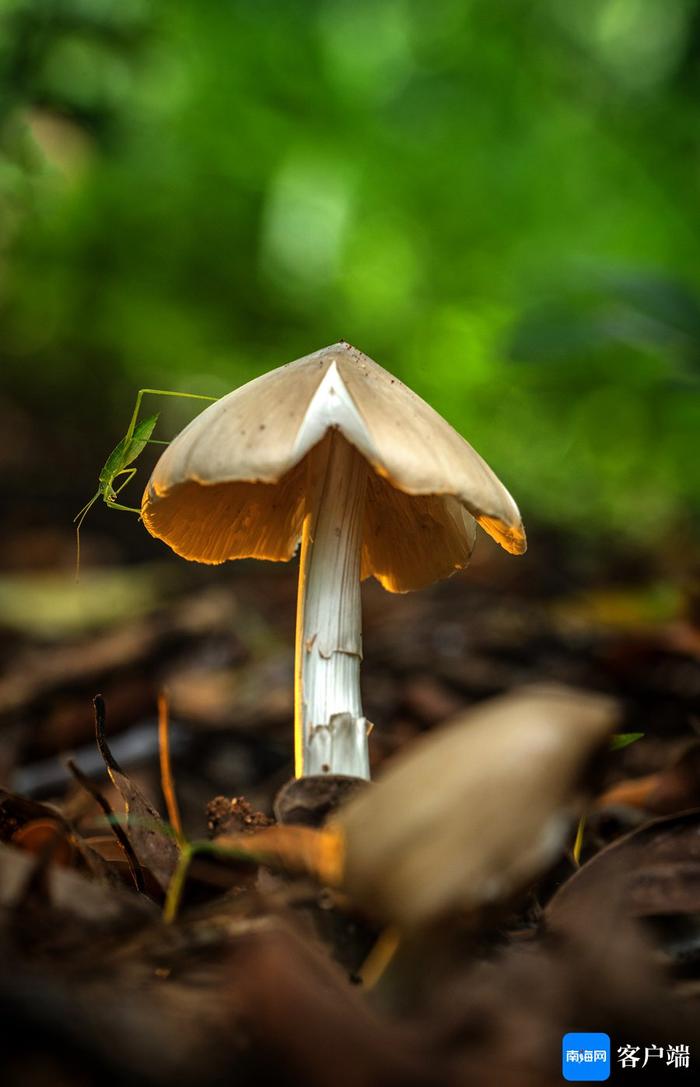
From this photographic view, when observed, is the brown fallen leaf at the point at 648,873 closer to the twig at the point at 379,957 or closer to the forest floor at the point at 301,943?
the forest floor at the point at 301,943

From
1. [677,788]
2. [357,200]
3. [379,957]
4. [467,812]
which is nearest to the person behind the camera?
[467,812]

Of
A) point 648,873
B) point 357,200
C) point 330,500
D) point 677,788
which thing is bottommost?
point 648,873

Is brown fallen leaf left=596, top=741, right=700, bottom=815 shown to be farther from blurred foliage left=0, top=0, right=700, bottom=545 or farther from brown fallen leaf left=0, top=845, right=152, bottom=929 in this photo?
blurred foliage left=0, top=0, right=700, bottom=545

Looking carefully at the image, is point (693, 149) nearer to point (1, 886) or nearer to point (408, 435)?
point (408, 435)

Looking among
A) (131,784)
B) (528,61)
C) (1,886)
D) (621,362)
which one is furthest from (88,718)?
(528,61)

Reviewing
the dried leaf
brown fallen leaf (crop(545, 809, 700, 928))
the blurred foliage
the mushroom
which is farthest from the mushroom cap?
the blurred foliage

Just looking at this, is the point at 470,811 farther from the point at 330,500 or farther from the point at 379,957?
the point at 330,500

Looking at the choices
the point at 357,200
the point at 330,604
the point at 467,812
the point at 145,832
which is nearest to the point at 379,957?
the point at 467,812
